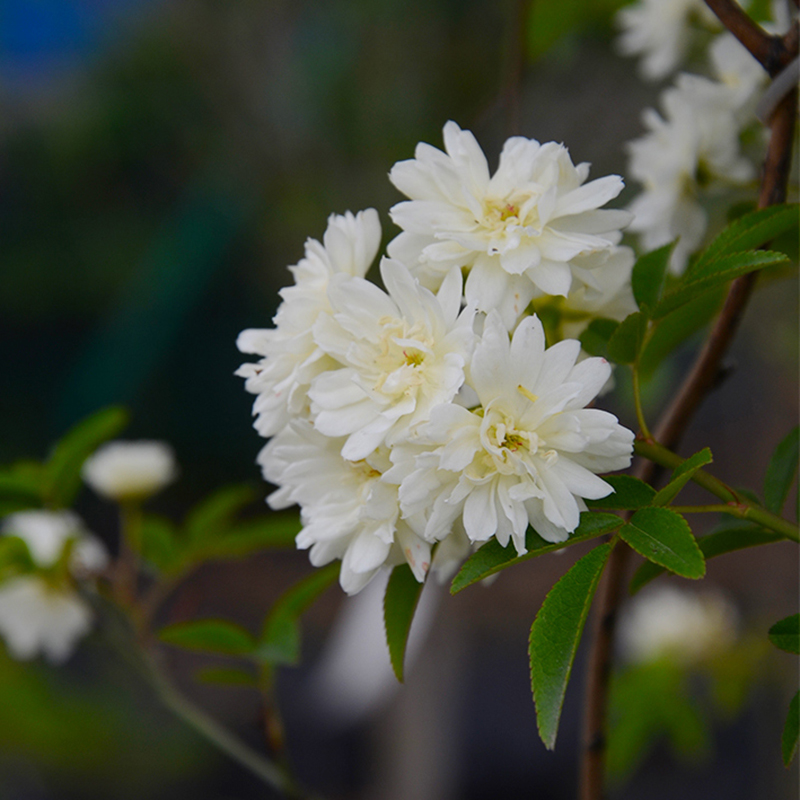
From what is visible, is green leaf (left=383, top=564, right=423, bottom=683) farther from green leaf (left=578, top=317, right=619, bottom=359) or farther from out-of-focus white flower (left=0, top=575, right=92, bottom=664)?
out-of-focus white flower (left=0, top=575, right=92, bottom=664)

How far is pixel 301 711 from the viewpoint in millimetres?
2490

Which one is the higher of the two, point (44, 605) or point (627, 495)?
point (44, 605)

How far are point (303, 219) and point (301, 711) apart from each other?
2.21 meters

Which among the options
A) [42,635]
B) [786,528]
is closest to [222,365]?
[42,635]

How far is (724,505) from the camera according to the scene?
0.34m

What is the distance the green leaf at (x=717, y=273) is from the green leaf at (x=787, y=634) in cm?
14

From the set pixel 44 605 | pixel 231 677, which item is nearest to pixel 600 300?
pixel 231 677

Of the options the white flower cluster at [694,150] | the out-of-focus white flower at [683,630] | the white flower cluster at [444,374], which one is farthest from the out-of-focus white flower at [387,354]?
the out-of-focus white flower at [683,630]

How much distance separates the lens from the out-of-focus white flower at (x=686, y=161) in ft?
1.66

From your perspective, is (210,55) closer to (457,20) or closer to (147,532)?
(457,20)

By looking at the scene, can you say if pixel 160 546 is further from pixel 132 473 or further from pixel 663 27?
pixel 663 27

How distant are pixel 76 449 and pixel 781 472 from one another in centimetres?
48

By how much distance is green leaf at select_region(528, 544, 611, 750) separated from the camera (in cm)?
28

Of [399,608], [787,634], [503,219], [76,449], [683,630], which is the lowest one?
[683,630]
